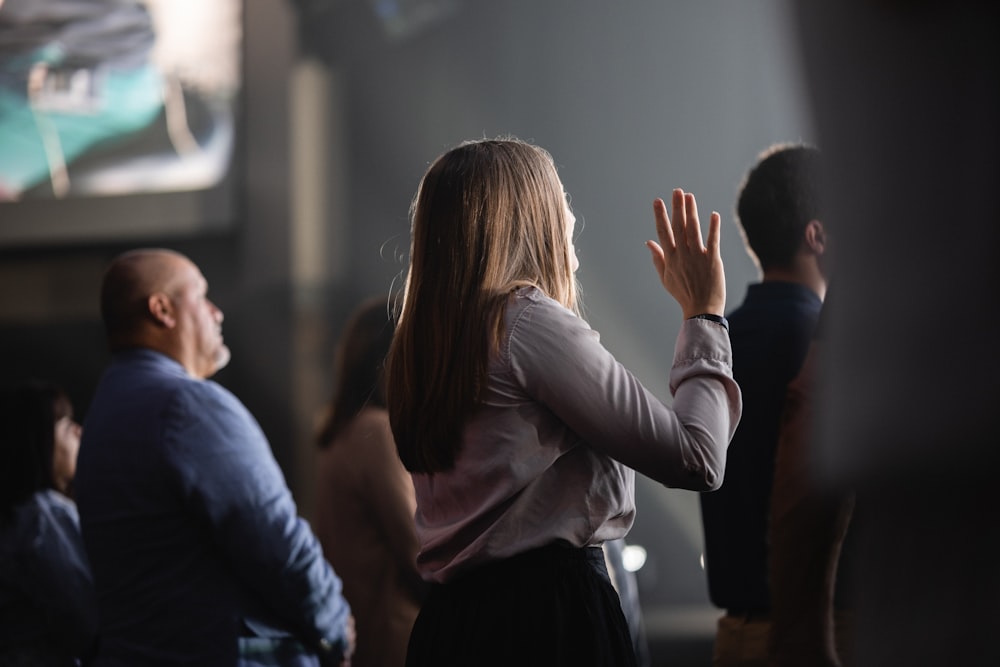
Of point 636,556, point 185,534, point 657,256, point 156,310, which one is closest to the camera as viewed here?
point 657,256

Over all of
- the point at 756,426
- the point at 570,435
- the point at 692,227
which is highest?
the point at 692,227

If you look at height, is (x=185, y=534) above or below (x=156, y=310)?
below

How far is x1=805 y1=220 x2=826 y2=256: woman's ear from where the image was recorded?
4.72 feet

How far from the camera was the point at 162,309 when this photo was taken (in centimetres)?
202

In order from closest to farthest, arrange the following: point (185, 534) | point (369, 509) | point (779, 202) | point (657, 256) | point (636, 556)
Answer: point (657, 256) < point (779, 202) < point (185, 534) < point (369, 509) < point (636, 556)

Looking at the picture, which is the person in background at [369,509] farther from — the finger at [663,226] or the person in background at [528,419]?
the finger at [663,226]

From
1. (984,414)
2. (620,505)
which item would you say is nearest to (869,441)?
(984,414)

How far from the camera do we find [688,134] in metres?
3.67

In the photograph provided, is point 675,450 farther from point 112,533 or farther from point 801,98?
point 112,533

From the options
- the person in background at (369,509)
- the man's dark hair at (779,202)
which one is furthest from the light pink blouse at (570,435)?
the person in background at (369,509)

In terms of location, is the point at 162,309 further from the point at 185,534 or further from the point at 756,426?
the point at 756,426

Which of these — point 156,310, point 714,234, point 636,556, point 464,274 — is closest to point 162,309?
point 156,310

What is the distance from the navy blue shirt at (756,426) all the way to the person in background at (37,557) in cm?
130

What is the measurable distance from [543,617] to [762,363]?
21.1 inches
